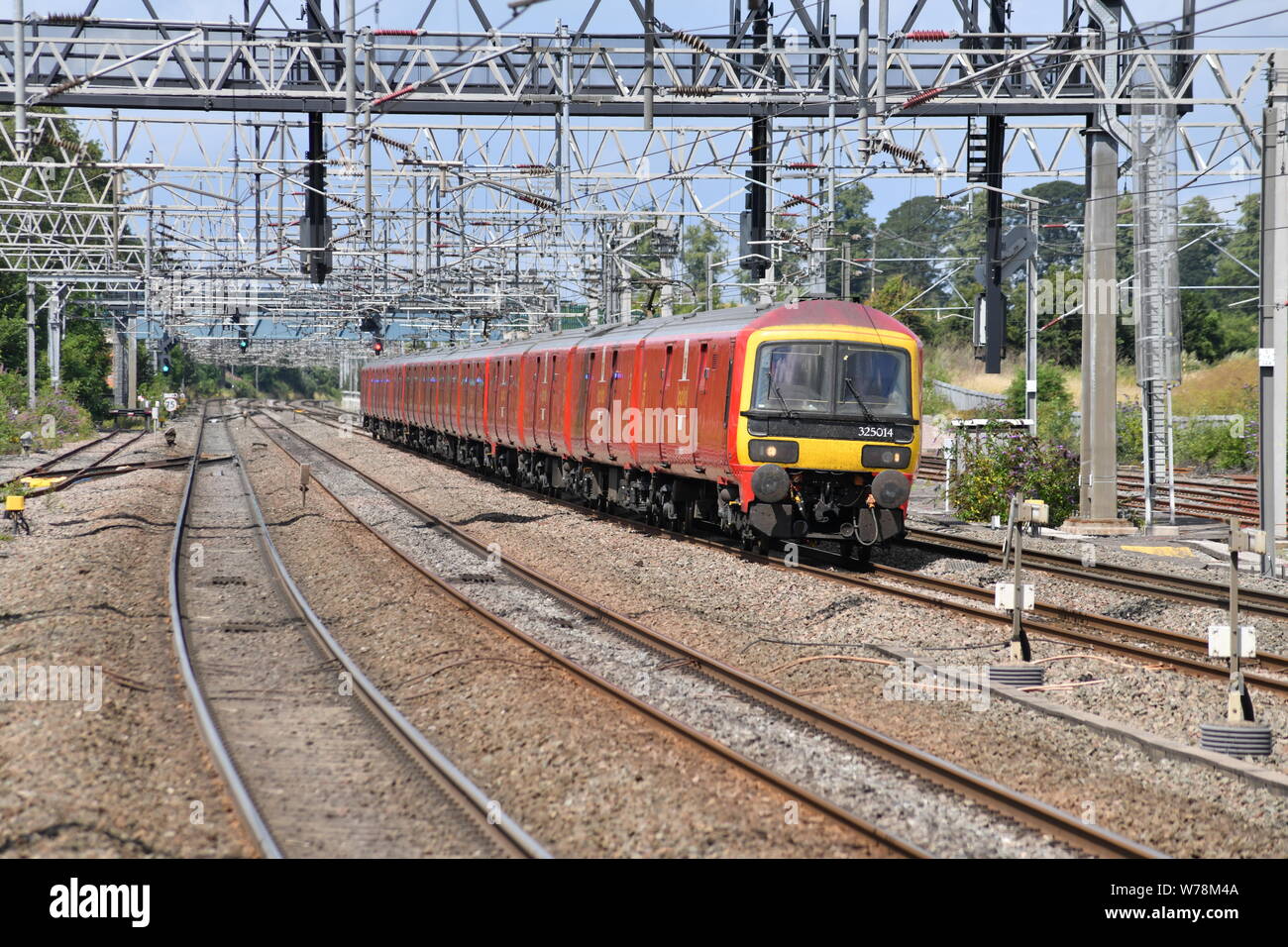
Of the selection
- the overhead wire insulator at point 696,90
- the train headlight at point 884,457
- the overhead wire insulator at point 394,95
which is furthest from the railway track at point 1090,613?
the overhead wire insulator at point 394,95

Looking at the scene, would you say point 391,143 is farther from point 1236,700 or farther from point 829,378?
point 1236,700

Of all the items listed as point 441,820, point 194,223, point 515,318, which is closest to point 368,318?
point 194,223

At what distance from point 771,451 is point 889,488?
138 centimetres

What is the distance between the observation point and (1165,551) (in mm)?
18422

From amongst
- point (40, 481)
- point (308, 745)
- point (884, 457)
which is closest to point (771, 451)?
point (884, 457)

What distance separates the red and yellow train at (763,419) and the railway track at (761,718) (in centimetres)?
287

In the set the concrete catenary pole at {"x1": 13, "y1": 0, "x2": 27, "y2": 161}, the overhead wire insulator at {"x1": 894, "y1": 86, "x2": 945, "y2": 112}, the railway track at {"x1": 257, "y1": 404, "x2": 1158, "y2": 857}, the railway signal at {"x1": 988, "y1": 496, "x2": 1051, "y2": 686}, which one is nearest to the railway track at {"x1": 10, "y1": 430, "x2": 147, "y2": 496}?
the concrete catenary pole at {"x1": 13, "y1": 0, "x2": 27, "y2": 161}

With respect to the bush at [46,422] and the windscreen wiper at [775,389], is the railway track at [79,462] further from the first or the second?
the windscreen wiper at [775,389]

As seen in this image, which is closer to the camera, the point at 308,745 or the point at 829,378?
the point at 308,745

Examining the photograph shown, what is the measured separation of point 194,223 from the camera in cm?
4388

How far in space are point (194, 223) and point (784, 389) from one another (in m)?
33.0

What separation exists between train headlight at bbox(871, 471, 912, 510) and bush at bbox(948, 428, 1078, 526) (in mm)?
5862
